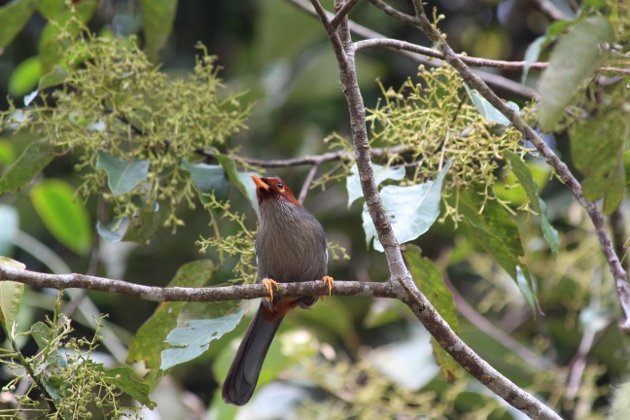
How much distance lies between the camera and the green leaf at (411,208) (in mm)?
2551

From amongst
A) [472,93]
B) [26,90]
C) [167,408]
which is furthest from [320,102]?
[472,93]

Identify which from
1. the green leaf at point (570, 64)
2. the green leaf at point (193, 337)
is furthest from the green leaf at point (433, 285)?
the green leaf at point (570, 64)

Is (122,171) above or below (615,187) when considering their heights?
below

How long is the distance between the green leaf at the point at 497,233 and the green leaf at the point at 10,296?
1.34m

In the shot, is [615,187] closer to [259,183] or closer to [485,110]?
[485,110]

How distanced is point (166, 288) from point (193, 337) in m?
0.36

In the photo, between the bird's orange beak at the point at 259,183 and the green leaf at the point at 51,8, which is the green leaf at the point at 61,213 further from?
the bird's orange beak at the point at 259,183

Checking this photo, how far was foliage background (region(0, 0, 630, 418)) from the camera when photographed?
15.0 ft

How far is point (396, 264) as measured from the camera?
2.41 meters

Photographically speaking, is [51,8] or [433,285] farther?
[51,8]

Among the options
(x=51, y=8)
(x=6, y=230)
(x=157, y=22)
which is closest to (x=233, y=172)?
(x=157, y=22)

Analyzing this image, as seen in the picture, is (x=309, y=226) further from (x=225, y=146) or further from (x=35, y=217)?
(x=35, y=217)

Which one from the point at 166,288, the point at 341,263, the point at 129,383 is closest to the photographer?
the point at 166,288

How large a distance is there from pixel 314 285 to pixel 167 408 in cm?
222
